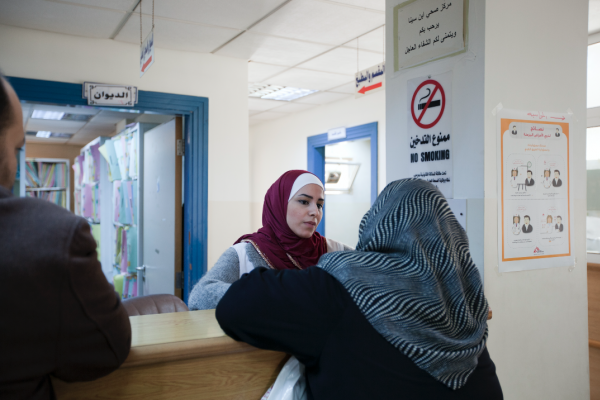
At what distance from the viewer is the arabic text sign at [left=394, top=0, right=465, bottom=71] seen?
6.28 feet

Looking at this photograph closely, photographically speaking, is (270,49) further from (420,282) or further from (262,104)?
(420,282)

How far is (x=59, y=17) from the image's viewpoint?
9.59 feet

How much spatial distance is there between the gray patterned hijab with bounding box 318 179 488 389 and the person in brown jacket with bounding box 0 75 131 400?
484mm

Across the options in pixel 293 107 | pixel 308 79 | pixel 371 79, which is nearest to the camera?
pixel 371 79

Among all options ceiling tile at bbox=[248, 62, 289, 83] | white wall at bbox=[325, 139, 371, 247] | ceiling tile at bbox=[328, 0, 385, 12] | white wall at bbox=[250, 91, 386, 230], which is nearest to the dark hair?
ceiling tile at bbox=[328, 0, 385, 12]

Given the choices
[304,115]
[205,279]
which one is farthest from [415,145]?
[304,115]

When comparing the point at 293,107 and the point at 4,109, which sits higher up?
the point at 293,107

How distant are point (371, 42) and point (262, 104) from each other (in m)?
2.50

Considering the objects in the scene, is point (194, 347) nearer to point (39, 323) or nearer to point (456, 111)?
point (39, 323)

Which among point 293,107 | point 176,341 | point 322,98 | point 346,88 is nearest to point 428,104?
point 176,341

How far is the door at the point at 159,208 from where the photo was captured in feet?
12.5

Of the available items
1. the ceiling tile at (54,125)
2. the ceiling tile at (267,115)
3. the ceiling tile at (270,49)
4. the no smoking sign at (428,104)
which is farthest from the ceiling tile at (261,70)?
the ceiling tile at (54,125)

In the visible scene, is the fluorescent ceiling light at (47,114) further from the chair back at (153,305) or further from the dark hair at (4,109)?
the dark hair at (4,109)

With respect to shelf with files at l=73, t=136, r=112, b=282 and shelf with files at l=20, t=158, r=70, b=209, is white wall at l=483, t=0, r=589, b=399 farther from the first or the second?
shelf with files at l=20, t=158, r=70, b=209
